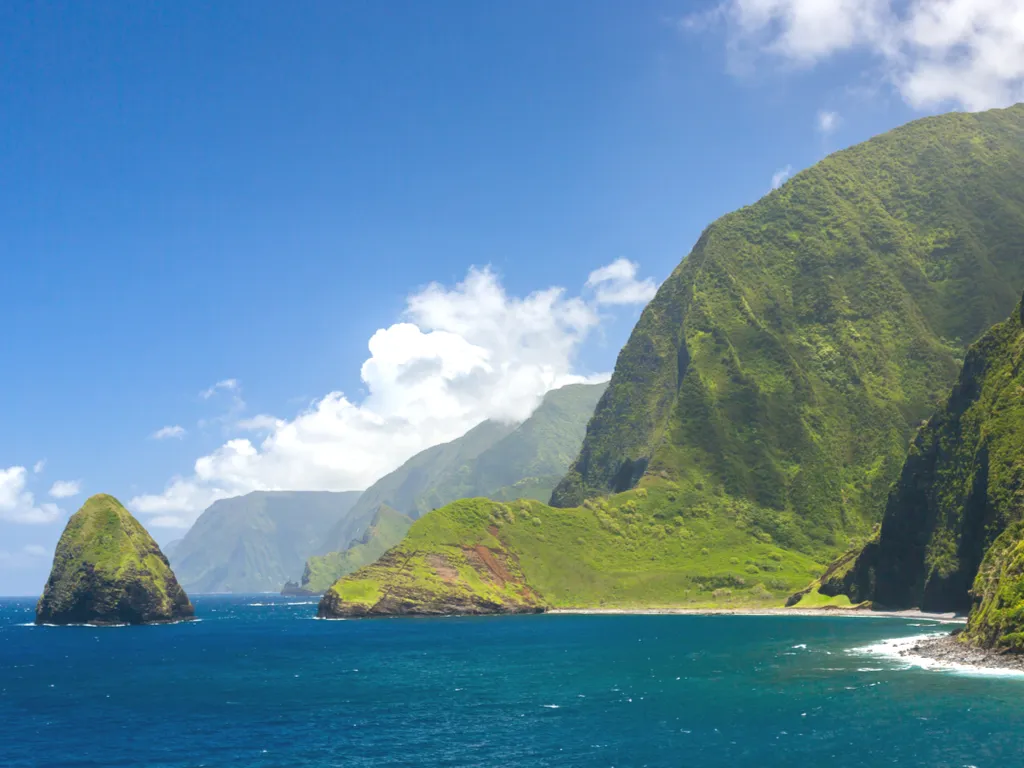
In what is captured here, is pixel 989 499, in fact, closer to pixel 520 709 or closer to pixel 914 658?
pixel 914 658

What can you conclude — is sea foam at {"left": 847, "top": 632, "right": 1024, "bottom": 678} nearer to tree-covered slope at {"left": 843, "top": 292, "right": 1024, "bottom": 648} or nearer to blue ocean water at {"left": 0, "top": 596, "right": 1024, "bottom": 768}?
blue ocean water at {"left": 0, "top": 596, "right": 1024, "bottom": 768}

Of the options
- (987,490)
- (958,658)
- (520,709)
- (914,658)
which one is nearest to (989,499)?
(987,490)

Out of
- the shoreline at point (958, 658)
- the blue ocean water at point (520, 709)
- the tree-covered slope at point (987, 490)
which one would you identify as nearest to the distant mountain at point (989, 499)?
the tree-covered slope at point (987, 490)

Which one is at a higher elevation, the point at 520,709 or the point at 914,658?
the point at 520,709

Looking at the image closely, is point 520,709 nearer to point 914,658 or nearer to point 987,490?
point 914,658

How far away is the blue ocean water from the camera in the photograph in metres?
69.4

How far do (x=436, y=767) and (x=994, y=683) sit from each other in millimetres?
62407

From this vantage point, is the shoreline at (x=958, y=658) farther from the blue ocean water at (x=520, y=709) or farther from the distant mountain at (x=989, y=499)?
the blue ocean water at (x=520, y=709)

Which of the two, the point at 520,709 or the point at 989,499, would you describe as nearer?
the point at 520,709

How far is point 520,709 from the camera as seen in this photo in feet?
297

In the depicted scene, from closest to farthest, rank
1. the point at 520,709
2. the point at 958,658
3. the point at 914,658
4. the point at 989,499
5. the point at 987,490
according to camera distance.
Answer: the point at 520,709 → the point at 958,658 → the point at 914,658 → the point at 989,499 → the point at 987,490

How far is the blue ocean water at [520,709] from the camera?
228 feet

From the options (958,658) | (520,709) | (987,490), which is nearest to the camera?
(520,709)

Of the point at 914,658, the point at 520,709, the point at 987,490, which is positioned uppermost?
the point at 987,490
